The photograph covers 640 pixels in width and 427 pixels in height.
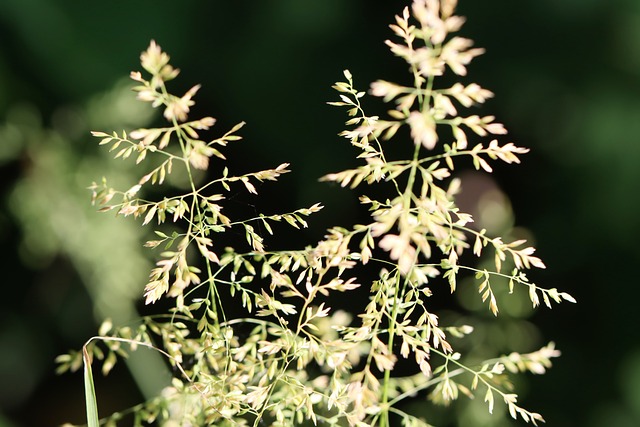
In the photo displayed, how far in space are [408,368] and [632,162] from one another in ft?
2.03

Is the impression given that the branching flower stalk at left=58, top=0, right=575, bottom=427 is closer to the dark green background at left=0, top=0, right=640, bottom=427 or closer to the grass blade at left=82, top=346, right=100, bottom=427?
the grass blade at left=82, top=346, right=100, bottom=427

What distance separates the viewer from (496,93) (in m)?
1.59

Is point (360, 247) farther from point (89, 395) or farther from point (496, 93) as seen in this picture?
point (496, 93)

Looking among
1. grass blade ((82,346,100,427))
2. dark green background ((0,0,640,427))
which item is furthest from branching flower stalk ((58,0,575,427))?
dark green background ((0,0,640,427))

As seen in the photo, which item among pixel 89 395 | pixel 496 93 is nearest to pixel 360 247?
pixel 89 395

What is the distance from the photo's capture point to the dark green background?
1553 millimetres

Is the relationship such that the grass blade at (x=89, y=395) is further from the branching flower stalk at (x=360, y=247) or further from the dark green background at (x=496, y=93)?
the dark green background at (x=496, y=93)

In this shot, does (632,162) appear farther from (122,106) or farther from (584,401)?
(122,106)

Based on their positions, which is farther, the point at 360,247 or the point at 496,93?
the point at 496,93

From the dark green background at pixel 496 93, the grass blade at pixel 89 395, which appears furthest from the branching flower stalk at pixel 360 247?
the dark green background at pixel 496 93

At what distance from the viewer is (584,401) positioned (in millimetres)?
1648

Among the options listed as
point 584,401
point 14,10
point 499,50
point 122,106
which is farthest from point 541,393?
point 14,10

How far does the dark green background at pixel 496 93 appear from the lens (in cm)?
155

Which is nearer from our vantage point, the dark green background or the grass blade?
the grass blade
